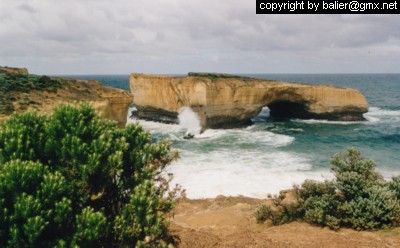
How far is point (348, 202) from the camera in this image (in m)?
14.5

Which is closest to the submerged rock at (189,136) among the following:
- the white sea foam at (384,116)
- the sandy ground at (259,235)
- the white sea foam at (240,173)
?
the white sea foam at (240,173)

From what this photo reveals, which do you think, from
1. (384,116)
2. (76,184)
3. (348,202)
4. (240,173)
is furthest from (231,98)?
(76,184)

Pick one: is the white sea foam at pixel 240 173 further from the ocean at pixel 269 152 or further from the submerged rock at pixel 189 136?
the submerged rock at pixel 189 136

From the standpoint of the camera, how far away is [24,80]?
3069 centimetres

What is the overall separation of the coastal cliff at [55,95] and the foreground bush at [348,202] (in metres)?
15.0

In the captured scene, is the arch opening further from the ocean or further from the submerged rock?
the submerged rock

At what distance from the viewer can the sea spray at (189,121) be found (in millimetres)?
43938

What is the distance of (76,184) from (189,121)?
38.6 m

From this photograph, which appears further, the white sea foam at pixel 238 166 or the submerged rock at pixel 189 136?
the submerged rock at pixel 189 136

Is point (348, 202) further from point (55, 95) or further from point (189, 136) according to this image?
point (189, 136)

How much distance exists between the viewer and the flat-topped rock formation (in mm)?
45375

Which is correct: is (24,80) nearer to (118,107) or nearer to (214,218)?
(118,107)

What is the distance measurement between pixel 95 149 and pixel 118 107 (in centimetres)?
1984

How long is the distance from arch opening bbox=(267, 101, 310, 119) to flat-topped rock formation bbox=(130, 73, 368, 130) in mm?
193
